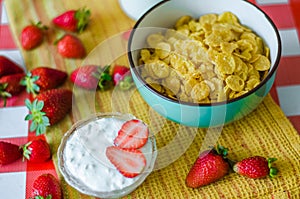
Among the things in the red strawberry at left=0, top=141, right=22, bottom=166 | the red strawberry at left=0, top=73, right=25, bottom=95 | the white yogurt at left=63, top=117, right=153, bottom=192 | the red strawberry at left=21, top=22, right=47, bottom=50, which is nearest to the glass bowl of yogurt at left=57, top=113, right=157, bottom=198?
the white yogurt at left=63, top=117, right=153, bottom=192

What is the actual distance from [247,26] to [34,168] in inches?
25.9

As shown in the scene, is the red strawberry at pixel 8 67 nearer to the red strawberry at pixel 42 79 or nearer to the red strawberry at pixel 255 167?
the red strawberry at pixel 42 79

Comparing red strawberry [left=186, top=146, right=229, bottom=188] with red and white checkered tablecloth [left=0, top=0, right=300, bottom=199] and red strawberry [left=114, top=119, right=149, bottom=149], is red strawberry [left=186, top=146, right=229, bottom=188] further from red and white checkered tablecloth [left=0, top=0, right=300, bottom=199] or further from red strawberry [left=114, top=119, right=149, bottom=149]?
red and white checkered tablecloth [left=0, top=0, right=300, bottom=199]

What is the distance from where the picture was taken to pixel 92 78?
4.36 feet

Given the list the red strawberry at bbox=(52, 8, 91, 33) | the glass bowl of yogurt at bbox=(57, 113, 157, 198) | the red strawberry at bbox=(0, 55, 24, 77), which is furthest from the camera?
the red strawberry at bbox=(52, 8, 91, 33)

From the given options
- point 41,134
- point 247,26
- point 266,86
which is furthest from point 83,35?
point 266,86

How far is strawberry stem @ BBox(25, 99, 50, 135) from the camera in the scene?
1.25 m

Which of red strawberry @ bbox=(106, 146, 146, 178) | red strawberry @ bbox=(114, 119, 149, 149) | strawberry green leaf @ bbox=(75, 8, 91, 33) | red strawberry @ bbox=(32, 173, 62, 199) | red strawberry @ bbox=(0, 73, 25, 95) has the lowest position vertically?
red strawberry @ bbox=(32, 173, 62, 199)

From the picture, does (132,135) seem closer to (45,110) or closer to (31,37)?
(45,110)

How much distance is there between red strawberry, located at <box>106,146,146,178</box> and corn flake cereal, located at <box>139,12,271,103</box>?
6.6 inches

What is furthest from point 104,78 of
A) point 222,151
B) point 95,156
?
point 222,151

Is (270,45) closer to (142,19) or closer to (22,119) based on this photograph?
(142,19)

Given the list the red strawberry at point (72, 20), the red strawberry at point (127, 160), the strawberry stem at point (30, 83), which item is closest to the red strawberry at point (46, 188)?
the red strawberry at point (127, 160)

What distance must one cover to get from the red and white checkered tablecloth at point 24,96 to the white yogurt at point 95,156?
3.3 inches
